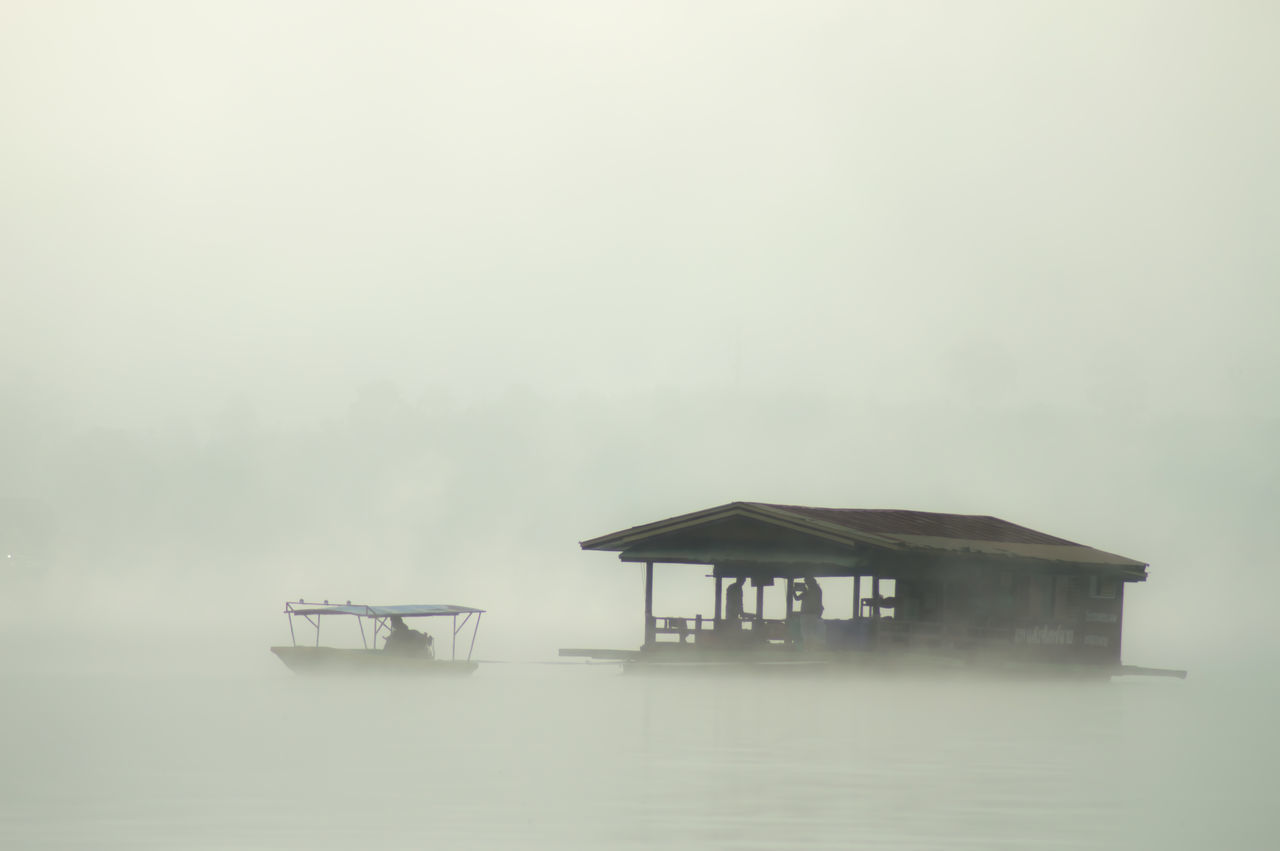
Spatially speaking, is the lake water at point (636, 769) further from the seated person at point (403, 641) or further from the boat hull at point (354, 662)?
the seated person at point (403, 641)

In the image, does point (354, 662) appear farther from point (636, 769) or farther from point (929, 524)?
point (636, 769)

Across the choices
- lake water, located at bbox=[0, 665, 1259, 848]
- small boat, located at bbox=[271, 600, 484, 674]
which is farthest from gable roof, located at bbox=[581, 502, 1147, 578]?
small boat, located at bbox=[271, 600, 484, 674]

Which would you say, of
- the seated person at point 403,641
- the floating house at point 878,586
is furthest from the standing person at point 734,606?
the seated person at point 403,641

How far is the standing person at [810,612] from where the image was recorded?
40938 mm

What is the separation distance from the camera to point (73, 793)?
1964cm

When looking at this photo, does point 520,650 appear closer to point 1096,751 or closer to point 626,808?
point 1096,751

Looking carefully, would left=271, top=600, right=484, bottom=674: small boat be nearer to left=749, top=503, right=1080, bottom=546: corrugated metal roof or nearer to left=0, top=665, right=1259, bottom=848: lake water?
left=0, top=665, right=1259, bottom=848: lake water

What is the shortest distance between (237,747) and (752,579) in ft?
66.9

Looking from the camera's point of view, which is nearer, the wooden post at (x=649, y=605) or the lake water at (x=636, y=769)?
the lake water at (x=636, y=769)

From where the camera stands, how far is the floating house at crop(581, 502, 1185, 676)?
131 feet

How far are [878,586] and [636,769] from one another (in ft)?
62.6

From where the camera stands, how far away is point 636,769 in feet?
72.4

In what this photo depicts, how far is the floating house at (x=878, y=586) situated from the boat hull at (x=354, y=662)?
3.91m

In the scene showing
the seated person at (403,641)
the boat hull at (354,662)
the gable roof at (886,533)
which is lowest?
the boat hull at (354,662)
